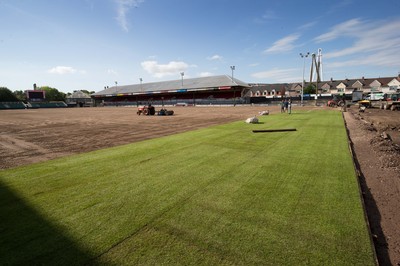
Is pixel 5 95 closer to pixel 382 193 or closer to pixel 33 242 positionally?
pixel 33 242

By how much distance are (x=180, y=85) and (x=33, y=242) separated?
250ft

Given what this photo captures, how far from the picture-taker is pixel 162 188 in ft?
16.4

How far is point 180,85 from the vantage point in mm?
76812

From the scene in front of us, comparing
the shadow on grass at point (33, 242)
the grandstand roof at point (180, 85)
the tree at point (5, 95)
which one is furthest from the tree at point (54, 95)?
the shadow on grass at point (33, 242)

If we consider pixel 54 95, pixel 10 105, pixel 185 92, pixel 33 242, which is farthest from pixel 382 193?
pixel 54 95

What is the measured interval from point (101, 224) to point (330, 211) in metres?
4.07

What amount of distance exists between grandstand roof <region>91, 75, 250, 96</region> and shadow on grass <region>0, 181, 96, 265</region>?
198ft

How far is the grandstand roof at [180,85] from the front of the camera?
2591 inches

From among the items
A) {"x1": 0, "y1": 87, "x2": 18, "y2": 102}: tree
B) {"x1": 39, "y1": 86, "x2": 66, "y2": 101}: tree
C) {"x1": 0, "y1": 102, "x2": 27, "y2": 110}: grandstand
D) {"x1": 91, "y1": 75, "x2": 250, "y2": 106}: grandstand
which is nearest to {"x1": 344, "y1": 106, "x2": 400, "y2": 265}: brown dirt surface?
{"x1": 91, "y1": 75, "x2": 250, "y2": 106}: grandstand

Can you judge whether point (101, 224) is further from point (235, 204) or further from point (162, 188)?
point (235, 204)

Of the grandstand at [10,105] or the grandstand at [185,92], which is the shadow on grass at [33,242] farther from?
the grandstand at [10,105]

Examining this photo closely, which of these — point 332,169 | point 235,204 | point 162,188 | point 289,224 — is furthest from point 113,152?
point 332,169

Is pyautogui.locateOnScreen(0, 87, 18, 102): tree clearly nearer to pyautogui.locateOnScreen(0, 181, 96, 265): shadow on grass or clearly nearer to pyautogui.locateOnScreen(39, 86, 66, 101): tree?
pyautogui.locateOnScreen(39, 86, 66, 101): tree

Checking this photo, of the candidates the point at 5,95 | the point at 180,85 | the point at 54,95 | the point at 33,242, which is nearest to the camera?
the point at 33,242
